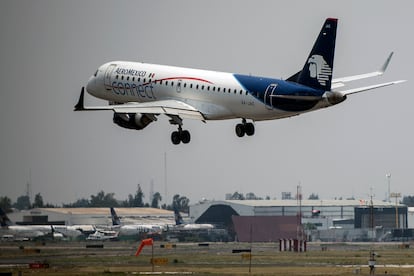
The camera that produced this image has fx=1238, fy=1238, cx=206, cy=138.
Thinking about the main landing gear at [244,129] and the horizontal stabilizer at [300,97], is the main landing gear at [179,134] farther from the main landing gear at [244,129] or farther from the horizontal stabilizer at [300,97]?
the horizontal stabilizer at [300,97]

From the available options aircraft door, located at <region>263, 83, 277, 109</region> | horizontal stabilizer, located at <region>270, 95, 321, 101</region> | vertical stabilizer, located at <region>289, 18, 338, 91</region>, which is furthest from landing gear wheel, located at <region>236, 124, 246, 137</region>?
vertical stabilizer, located at <region>289, 18, 338, 91</region>

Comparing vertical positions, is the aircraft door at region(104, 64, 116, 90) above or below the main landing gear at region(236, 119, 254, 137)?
above

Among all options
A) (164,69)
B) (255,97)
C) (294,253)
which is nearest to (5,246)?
(294,253)

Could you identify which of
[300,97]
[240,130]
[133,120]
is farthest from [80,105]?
[300,97]

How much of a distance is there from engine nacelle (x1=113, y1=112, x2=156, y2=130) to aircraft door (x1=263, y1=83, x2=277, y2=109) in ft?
43.2

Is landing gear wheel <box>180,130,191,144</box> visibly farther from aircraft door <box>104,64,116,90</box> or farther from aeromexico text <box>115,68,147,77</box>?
aircraft door <box>104,64,116,90</box>

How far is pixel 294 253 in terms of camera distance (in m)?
191

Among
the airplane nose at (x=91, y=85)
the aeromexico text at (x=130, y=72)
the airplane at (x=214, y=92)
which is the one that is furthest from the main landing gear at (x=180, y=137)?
the airplane nose at (x=91, y=85)

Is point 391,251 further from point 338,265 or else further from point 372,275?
point 372,275

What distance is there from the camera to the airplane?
114 m

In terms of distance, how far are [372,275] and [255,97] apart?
78.7 ft

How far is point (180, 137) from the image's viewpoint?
12400 centimetres

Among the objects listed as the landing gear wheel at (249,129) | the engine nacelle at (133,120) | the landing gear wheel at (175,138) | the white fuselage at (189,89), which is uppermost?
the white fuselage at (189,89)

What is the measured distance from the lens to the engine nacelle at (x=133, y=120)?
12281cm
